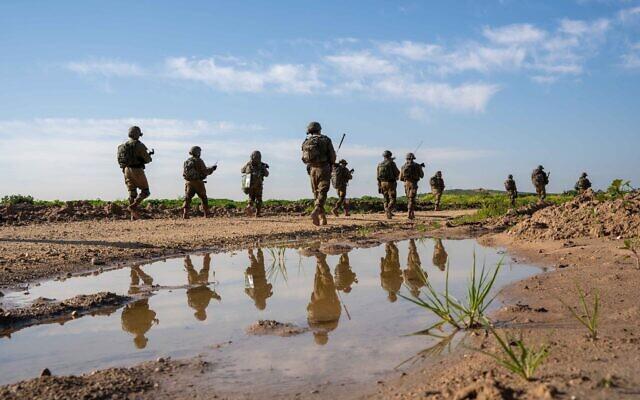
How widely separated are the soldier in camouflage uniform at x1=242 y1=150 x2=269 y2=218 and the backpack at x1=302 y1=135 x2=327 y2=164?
4.16 meters

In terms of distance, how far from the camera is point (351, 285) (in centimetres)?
595

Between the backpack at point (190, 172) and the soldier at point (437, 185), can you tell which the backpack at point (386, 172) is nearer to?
the backpack at point (190, 172)

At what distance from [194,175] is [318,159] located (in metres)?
5.21

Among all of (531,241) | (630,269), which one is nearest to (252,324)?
(630,269)

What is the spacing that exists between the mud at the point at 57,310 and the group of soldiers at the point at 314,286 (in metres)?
0.21

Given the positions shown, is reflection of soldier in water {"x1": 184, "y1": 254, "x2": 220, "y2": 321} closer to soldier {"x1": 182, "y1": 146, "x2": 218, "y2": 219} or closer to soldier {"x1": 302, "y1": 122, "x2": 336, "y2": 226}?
soldier {"x1": 302, "y1": 122, "x2": 336, "y2": 226}

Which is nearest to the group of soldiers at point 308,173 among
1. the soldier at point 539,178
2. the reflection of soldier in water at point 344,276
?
the reflection of soldier in water at point 344,276

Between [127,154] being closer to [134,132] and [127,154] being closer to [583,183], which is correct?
[134,132]

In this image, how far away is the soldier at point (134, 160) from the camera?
51.1 ft

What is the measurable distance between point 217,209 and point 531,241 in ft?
45.9

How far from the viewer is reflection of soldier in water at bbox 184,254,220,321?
196 inches

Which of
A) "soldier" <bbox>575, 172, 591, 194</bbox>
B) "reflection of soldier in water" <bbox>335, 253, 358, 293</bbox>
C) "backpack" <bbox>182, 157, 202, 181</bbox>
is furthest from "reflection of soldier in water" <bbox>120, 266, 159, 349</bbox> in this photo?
"soldier" <bbox>575, 172, 591, 194</bbox>

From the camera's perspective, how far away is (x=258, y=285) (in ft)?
20.1

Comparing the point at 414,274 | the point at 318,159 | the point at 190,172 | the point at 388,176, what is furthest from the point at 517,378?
the point at 388,176
